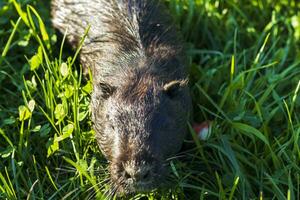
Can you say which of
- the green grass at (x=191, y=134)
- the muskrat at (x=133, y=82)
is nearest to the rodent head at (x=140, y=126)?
the muskrat at (x=133, y=82)

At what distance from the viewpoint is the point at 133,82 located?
445 cm

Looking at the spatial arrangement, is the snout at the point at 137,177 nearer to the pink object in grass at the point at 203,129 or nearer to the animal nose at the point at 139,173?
the animal nose at the point at 139,173

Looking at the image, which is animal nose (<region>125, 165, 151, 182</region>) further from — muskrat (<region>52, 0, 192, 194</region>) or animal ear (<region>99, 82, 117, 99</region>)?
animal ear (<region>99, 82, 117, 99</region>)

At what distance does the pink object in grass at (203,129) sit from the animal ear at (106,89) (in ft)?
2.66

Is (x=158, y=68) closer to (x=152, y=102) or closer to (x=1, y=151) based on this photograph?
(x=152, y=102)

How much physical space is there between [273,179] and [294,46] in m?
1.99

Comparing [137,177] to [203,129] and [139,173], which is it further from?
[203,129]

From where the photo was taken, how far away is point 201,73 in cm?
547

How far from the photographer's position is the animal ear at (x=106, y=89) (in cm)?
443

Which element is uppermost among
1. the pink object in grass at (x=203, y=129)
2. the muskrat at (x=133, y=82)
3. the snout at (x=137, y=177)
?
the muskrat at (x=133, y=82)

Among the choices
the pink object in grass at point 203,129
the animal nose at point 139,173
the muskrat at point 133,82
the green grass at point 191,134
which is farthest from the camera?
the pink object in grass at point 203,129

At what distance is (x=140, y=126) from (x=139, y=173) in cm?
37

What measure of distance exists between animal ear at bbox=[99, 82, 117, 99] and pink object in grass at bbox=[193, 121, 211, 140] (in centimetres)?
81

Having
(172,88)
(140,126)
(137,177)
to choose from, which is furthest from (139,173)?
(172,88)
